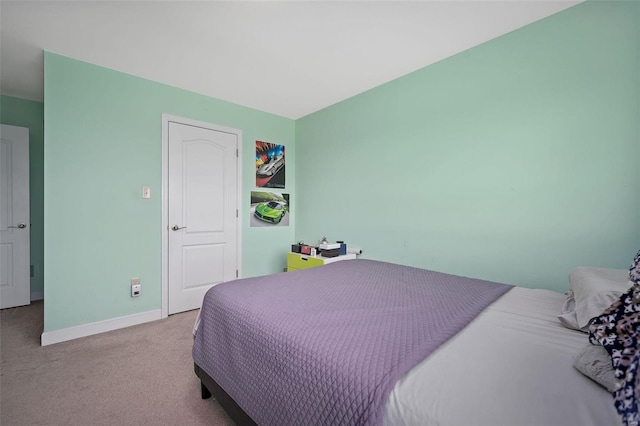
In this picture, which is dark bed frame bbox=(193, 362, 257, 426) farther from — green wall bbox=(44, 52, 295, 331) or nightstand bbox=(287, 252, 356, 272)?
green wall bbox=(44, 52, 295, 331)

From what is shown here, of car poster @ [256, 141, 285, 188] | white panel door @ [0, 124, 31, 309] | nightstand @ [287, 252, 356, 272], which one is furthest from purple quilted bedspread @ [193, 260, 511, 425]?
white panel door @ [0, 124, 31, 309]

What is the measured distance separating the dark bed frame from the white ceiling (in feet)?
7.69

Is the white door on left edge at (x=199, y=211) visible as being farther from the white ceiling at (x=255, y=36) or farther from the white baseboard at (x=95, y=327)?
the white ceiling at (x=255, y=36)

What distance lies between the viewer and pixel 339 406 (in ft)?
2.59

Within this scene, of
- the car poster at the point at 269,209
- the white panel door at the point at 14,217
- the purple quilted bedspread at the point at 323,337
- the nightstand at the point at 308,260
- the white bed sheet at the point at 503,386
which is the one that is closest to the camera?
the white bed sheet at the point at 503,386

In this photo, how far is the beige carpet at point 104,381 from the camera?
4.87 feet

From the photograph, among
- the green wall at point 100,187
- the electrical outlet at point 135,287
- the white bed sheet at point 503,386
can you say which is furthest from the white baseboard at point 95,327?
the white bed sheet at point 503,386

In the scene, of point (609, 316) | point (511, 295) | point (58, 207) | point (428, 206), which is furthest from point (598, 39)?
point (58, 207)

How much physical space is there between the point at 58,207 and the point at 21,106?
2.15 metres

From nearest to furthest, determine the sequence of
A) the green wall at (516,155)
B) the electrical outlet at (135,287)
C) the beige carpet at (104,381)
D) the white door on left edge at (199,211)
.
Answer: the beige carpet at (104,381)
the green wall at (516,155)
the electrical outlet at (135,287)
the white door on left edge at (199,211)

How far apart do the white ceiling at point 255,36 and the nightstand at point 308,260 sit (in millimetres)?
1896

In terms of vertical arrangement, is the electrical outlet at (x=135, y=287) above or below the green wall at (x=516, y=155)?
below

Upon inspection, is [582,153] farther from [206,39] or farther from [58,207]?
[58,207]

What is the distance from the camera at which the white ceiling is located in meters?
1.79
